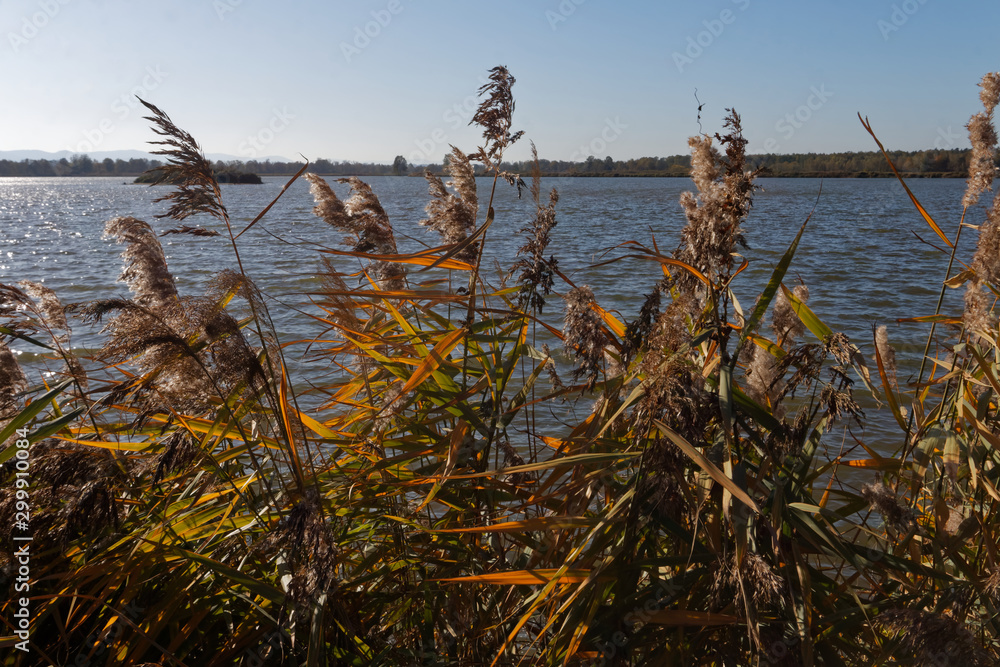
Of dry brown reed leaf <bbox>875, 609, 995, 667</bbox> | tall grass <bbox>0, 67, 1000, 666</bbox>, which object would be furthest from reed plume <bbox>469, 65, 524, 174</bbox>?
dry brown reed leaf <bbox>875, 609, 995, 667</bbox>

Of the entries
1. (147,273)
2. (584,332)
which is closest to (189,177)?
(147,273)

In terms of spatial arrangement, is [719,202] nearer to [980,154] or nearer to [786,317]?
[786,317]

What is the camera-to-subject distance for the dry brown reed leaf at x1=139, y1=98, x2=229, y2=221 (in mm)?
1862

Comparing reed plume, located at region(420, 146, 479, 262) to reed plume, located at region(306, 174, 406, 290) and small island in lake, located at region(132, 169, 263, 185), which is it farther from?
small island in lake, located at region(132, 169, 263, 185)

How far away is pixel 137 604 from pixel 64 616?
0.34 meters

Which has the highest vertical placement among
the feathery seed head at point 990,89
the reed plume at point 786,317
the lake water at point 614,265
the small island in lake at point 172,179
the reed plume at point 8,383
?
the feathery seed head at point 990,89

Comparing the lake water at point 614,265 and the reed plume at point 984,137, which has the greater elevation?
the reed plume at point 984,137

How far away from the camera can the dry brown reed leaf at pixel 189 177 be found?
6.11 feet

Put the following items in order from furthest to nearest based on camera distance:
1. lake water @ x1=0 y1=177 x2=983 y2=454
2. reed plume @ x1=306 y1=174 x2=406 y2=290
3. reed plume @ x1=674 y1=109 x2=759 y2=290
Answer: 1. lake water @ x1=0 y1=177 x2=983 y2=454
2. reed plume @ x1=306 y1=174 x2=406 y2=290
3. reed plume @ x1=674 y1=109 x2=759 y2=290

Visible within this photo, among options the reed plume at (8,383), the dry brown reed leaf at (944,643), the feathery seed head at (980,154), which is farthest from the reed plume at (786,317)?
the reed plume at (8,383)

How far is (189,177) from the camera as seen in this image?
1.91 m

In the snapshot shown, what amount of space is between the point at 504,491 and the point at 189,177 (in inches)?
55.7

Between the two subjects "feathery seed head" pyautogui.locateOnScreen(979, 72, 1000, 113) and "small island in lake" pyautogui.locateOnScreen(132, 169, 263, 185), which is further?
"feathery seed head" pyautogui.locateOnScreen(979, 72, 1000, 113)

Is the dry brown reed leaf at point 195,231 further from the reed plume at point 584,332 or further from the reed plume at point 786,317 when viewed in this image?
the reed plume at point 786,317
